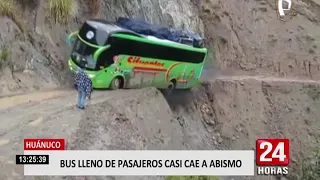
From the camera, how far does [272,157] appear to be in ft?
18.8

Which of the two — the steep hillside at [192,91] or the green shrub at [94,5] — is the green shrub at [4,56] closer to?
the steep hillside at [192,91]

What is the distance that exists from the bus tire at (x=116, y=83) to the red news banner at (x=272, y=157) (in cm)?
173

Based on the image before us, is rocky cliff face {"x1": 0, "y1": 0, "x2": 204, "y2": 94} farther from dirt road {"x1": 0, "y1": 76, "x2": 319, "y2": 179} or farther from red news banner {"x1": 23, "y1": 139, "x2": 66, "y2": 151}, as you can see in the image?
red news banner {"x1": 23, "y1": 139, "x2": 66, "y2": 151}

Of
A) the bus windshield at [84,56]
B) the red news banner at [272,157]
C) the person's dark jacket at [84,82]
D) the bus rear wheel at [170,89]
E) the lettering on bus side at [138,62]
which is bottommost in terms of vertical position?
the red news banner at [272,157]

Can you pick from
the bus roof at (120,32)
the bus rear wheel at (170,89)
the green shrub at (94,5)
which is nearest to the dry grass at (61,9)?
the green shrub at (94,5)

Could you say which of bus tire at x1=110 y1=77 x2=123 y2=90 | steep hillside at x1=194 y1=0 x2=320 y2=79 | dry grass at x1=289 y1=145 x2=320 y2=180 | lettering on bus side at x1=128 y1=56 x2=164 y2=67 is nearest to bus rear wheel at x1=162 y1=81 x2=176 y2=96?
lettering on bus side at x1=128 y1=56 x2=164 y2=67

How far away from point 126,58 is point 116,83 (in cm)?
31

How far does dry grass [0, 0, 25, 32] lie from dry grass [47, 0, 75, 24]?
0.40 meters

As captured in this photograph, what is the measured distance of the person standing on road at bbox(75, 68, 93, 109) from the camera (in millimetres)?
5809

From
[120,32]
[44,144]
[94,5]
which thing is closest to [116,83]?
[120,32]

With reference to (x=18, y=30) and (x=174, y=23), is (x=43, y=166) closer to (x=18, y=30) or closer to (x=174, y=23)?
(x=18, y=30)

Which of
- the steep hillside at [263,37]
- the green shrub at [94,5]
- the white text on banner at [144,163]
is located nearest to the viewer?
the white text on banner at [144,163]

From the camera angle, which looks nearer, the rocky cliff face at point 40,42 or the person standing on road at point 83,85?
the person standing on road at point 83,85

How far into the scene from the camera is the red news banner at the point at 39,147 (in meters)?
4.98
